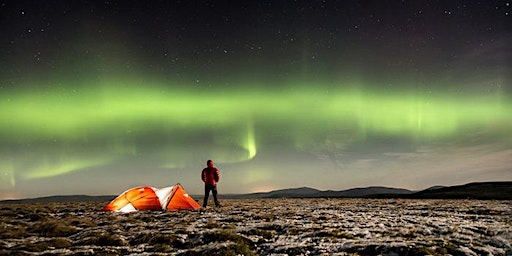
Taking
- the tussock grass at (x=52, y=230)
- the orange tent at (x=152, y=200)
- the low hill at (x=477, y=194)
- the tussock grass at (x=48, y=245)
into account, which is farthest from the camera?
the low hill at (x=477, y=194)

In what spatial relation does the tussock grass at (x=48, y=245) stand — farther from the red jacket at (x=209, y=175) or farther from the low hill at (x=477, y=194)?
the low hill at (x=477, y=194)

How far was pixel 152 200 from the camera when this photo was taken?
32.9 meters

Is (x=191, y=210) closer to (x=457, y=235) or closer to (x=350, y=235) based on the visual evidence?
(x=350, y=235)

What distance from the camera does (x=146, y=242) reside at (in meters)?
17.1

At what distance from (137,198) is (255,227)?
51.9ft

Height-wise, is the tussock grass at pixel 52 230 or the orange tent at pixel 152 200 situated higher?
the orange tent at pixel 152 200

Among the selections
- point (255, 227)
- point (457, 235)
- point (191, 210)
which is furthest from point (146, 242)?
point (191, 210)

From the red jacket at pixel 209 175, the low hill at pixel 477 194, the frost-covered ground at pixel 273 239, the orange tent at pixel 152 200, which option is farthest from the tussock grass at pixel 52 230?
the low hill at pixel 477 194

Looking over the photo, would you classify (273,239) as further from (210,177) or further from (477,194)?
(477,194)

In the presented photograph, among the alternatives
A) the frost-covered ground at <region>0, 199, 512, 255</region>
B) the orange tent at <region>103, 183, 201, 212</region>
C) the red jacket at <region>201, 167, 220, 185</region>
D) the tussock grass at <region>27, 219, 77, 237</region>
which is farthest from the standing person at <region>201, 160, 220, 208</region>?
the tussock grass at <region>27, 219, 77, 237</region>

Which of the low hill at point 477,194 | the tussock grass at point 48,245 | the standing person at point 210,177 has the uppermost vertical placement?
the standing person at point 210,177

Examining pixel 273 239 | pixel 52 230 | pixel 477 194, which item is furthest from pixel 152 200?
pixel 477 194

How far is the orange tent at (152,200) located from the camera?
32438mm

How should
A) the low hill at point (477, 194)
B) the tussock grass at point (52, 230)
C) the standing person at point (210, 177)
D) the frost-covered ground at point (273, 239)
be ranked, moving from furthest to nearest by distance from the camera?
1. the low hill at point (477, 194)
2. the standing person at point (210, 177)
3. the tussock grass at point (52, 230)
4. the frost-covered ground at point (273, 239)
